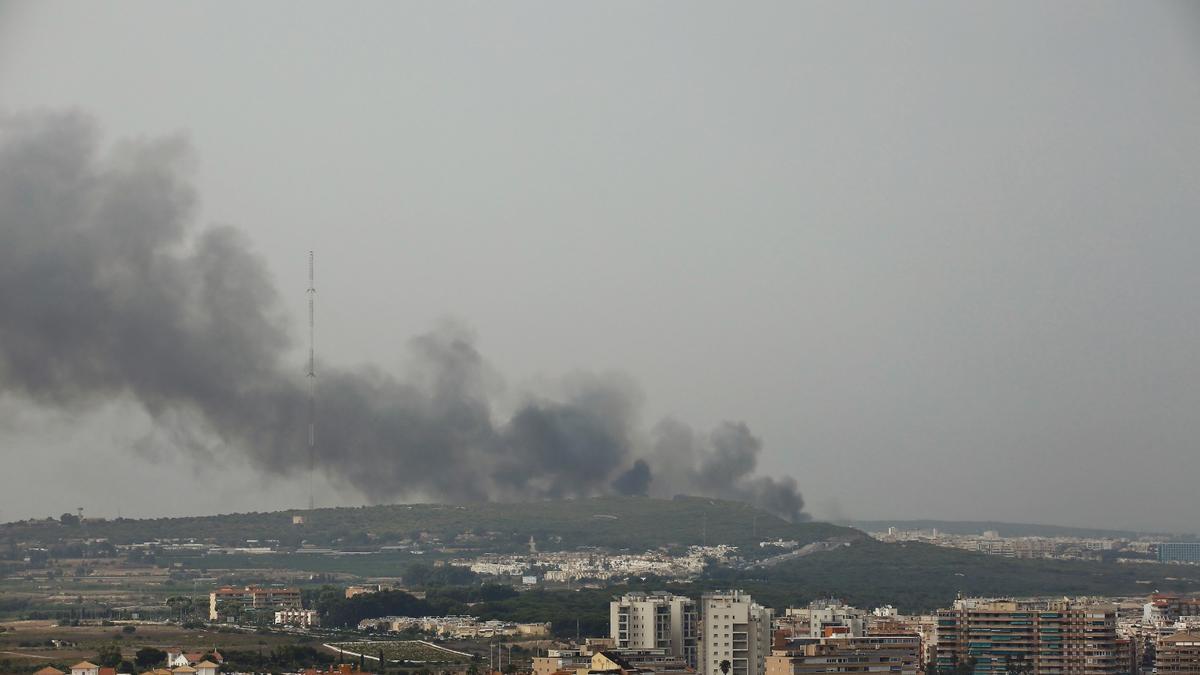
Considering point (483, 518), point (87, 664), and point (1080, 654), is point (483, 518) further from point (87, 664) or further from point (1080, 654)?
point (87, 664)

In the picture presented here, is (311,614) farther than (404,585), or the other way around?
(404,585)

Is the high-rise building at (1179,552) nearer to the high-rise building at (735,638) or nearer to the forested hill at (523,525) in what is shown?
the forested hill at (523,525)

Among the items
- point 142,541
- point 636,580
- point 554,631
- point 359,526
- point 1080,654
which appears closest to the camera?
point 1080,654

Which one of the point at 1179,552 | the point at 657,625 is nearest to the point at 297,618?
the point at 657,625

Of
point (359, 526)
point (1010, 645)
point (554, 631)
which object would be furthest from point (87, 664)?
point (359, 526)

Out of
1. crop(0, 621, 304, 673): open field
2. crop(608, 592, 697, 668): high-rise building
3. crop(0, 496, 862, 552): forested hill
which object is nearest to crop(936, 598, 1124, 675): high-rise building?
crop(608, 592, 697, 668): high-rise building

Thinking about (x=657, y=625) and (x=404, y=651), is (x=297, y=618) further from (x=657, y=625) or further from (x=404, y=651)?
(x=657, y=625)

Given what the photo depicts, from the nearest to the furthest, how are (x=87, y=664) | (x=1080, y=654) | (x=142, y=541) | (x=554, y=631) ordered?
1. (x=87, y=664)
2. (x=1080, y=654)
3. (x=554, y=631)
4. (x=142, y=541)
